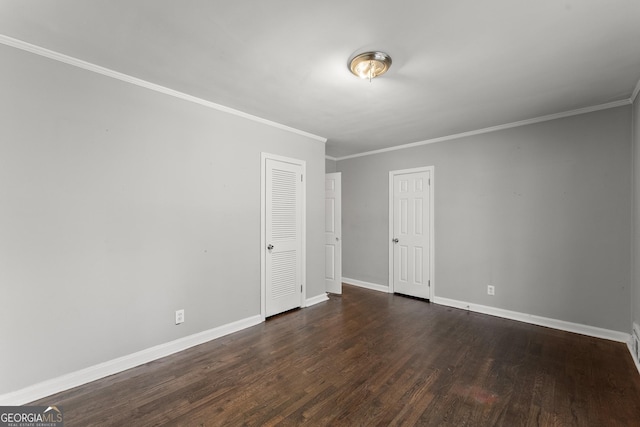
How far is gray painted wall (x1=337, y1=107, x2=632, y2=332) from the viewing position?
2.98m

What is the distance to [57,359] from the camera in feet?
6.81

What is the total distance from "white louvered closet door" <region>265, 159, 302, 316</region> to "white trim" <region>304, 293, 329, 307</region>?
15 centimetres

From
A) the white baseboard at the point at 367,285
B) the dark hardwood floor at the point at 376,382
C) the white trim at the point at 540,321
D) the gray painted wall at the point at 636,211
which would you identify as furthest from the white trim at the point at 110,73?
the gray painted wall at the point at 636,211

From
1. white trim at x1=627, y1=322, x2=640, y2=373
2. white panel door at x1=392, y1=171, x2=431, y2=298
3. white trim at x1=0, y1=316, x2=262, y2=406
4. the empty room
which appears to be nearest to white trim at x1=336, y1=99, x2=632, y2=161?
the empty room

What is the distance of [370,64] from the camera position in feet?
6.91

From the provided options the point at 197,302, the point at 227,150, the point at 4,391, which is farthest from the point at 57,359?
the point at 227,150

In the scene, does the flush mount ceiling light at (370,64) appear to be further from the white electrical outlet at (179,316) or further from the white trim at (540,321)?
the white trim at (540,321)

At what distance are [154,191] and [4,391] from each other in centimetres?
169

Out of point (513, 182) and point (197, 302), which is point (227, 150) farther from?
point (513, 182)

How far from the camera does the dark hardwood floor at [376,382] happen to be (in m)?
1.85

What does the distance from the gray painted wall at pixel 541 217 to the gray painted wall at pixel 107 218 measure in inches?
120

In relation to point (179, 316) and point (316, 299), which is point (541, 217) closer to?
point (316, 299)

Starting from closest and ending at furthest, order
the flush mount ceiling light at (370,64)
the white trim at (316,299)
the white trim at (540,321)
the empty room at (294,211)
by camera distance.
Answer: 1. the empty room at (294,211)
2. the flush mount ceiling light at (370,64)
3. the white trim at (540,321)
4. the white trim at (316,299)

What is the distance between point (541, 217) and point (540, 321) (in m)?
1.28
